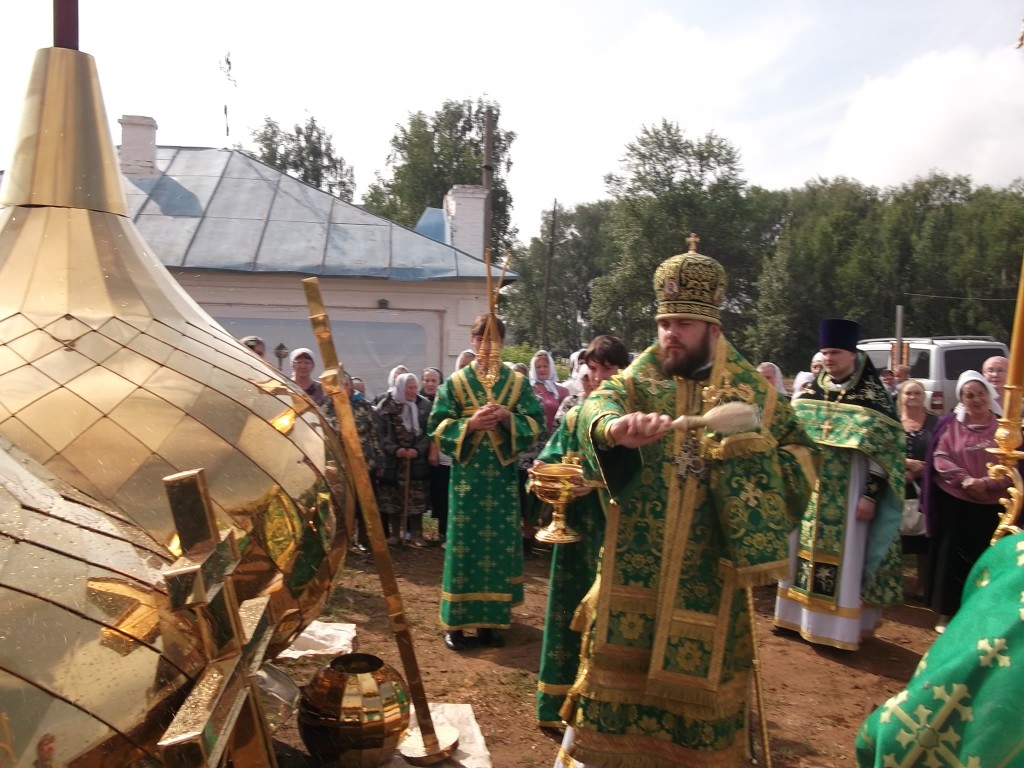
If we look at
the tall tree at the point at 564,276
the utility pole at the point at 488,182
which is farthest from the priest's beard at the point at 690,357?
the tall tree at the point at 564,276

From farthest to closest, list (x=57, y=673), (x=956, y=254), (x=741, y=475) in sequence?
(x=956, y=254) → (x=741, y=475) → (x=57, y=673)

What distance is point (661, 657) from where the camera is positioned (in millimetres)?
3168

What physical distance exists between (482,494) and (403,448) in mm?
3296

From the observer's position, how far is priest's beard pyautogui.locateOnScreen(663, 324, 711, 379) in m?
3.26

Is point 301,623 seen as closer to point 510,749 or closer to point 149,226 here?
point 510,749

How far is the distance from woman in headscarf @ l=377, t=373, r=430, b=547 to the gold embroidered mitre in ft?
21.5

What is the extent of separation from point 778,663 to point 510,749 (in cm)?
259

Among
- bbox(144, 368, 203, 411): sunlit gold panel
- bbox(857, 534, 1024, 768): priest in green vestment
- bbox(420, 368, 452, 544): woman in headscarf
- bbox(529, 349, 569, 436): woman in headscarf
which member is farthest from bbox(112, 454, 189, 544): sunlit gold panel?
bbox(529, 349, 569, 436): woman in headscarf

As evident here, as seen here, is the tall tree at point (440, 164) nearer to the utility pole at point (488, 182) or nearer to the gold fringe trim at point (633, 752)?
the utility pole at point (488, 182)

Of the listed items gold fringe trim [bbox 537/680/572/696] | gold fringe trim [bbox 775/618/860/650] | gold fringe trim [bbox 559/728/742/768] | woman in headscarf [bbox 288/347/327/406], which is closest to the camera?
gold fringe trim [bbox 559/728/742/768]

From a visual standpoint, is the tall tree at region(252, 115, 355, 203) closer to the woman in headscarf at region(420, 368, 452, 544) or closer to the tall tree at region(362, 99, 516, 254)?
the tall tree at region(362, 99, 516, 254)

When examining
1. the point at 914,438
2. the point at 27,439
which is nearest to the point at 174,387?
the point at 27,439

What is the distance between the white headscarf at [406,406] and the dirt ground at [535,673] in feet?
6.03

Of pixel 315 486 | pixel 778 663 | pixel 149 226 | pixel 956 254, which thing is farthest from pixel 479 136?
pixel 315 486
